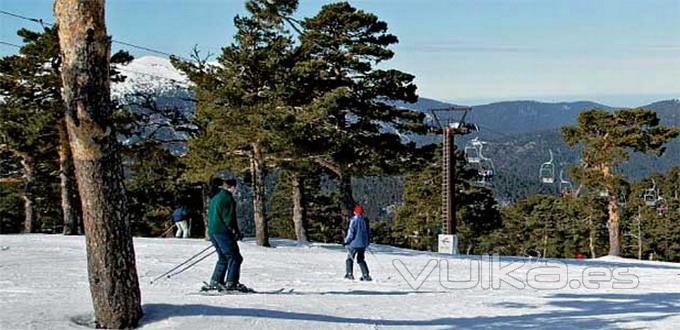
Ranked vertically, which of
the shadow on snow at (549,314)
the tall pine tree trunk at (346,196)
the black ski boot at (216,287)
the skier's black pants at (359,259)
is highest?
the tall pine tree trunk at (346,196)

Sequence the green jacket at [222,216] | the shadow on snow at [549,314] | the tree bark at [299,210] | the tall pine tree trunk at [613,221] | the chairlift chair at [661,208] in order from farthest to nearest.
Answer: the chairlift chair at [661,208], the tall pine tree trunk at [613,221], the tree bark at [299,210], the green jacket at [222,216], the shadow on snow at [549,314]

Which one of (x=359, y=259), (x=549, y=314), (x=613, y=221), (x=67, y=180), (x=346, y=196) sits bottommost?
(x=549, y=314)

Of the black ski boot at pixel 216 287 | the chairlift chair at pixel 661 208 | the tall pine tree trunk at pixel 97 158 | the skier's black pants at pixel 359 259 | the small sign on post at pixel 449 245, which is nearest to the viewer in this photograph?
the tall pine tree trunk at pixel 97 158

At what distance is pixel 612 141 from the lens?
127ft

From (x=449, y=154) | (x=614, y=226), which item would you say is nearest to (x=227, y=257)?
(x=449, y=154)

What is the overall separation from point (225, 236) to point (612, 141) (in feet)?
100

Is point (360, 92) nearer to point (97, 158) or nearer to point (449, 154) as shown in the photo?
point (449, 154)

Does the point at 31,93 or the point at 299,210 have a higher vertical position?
the point at 31,93

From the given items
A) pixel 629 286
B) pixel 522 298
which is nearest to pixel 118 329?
pixel 522 298

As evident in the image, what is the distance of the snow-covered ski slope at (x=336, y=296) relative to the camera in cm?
929

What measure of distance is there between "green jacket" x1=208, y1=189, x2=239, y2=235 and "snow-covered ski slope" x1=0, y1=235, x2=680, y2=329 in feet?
3.31

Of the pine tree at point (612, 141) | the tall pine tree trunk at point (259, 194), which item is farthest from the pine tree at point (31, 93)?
the pine tree at point (612, 141)

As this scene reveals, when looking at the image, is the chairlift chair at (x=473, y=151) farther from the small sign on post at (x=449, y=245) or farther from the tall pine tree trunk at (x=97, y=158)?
the tall pine tree trunk at (x=97, y=158)

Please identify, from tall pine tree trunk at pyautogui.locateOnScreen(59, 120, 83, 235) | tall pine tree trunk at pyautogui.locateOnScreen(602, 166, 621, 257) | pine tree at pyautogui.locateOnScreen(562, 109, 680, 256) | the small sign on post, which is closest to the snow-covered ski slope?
the small sign on post
